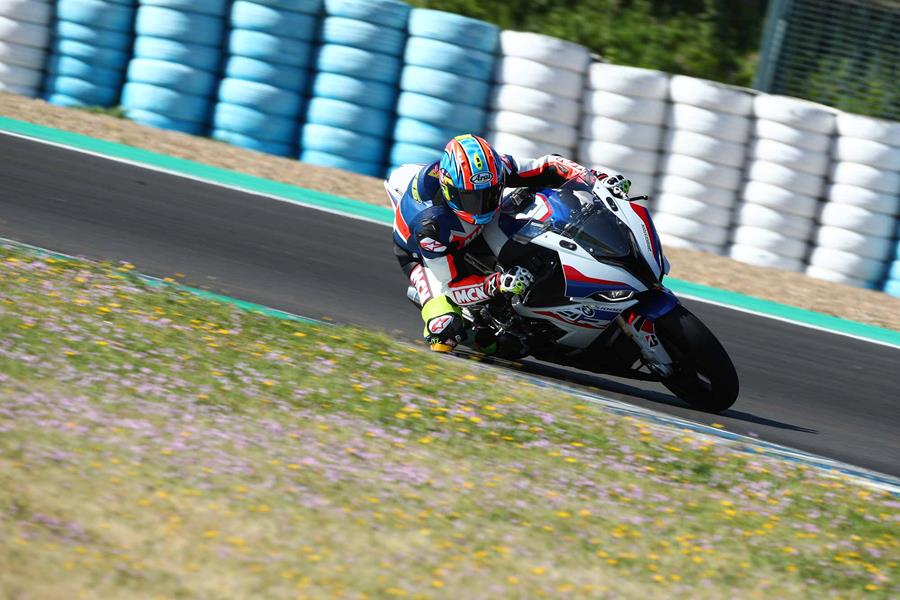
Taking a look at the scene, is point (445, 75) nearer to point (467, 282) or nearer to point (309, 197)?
point (309, 197)

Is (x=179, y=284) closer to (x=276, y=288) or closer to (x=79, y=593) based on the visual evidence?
(x=276, y=288)

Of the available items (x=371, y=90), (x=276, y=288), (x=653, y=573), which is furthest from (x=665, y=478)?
(x=371, y=90)

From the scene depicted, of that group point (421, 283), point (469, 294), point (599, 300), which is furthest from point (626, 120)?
point (599, 300)

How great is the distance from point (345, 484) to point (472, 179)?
2.47 meters

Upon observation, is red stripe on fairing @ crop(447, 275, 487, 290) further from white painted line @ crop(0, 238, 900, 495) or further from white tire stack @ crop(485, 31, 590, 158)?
white tire stack @ crop(485, 31, 590, 158)

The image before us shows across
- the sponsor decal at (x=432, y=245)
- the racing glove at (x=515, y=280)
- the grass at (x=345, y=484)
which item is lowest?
the grass at (x=345, y=484)

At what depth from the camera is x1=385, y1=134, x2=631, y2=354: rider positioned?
7035mm

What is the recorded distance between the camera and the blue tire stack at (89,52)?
1284cm

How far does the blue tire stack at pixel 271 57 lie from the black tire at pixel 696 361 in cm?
678

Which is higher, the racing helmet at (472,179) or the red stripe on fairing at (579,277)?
the racing helmet at (472,179)

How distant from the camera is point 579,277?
22.8 feet

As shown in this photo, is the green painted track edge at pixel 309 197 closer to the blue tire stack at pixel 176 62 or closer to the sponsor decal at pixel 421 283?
the blue tire stack at pixel 176 62

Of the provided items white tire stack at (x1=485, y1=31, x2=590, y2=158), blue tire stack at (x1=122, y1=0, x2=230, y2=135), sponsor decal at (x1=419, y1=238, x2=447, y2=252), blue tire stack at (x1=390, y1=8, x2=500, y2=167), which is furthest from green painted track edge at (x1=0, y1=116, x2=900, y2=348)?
sponsor decal at (x1=419, y1=238, x2=447, y2=252)

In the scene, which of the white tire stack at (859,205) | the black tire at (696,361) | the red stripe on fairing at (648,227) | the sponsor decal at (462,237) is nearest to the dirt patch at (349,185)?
the white tire stack at (859,205)
